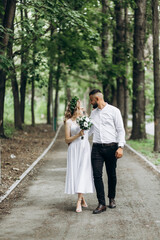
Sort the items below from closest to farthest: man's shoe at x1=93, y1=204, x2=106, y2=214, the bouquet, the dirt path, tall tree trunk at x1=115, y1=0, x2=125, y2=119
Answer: the dirt path < the bouquet < man's shoe at x1=93, y1=204, x2=106, y2=214 < tall tree trunk at x1=115, y1=0, x2=125, y2=119

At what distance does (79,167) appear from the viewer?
295 inches

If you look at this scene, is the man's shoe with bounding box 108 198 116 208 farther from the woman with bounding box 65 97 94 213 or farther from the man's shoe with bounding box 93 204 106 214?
the woman with bounding box 65 97 94 213

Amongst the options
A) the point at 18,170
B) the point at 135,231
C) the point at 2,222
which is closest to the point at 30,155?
the point at 18,170

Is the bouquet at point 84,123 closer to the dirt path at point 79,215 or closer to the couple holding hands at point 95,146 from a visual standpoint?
the couple holding hands at point 95,146

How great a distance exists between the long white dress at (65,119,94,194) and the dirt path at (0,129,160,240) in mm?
449

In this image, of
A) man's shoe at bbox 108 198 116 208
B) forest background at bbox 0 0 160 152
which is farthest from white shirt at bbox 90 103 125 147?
forest background at bbox 0 0 160 152

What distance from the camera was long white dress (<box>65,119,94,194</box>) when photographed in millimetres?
7386

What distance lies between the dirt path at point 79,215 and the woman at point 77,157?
45cm

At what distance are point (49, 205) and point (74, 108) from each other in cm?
202

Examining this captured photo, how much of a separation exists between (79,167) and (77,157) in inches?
7.5

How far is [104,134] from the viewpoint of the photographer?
7.45 metres

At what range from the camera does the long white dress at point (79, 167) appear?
7.39 m

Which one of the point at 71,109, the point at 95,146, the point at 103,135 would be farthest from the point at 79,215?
the point at 71,109

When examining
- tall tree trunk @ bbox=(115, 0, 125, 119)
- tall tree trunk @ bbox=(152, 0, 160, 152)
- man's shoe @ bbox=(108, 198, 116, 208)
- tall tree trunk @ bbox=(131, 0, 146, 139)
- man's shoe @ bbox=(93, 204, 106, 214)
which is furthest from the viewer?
tall tree trunk @ bbox=(115, 0, 125, 119)
